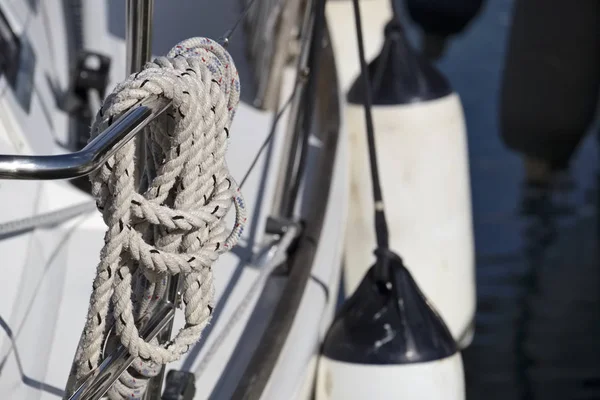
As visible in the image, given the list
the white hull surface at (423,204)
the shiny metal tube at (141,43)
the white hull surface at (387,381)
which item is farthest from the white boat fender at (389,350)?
the white hull surface at (423,204)

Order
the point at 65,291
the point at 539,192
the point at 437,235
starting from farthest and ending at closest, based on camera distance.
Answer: the point at 539,192, the point at 437,235, the point at 65,291

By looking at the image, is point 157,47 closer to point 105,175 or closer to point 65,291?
point 65,291

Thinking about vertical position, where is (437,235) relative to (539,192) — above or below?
above

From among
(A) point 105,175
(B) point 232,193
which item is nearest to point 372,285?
(B) point 232,193

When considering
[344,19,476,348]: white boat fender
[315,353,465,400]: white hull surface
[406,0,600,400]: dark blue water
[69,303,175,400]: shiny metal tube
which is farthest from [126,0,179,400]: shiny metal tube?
[406,0,600,400]: dark blue water

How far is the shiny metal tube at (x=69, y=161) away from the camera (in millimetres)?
712

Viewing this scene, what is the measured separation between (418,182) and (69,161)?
65.8 inches

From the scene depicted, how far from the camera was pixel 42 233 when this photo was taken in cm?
125

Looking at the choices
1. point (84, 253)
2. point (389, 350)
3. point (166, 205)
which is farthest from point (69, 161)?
point (389, 350)

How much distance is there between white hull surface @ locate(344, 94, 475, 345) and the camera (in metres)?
2.29

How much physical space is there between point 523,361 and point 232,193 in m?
2.19

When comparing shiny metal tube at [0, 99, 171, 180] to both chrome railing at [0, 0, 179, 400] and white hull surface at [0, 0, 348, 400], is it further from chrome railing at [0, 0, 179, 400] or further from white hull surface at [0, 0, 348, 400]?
white hull surface at [0, 0, 348, 400]

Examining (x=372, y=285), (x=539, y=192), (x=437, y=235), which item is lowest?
(x=539, y=192)

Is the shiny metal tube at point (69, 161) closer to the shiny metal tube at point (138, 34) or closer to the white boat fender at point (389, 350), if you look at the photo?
the shiny metal tube at point (138, 34)
